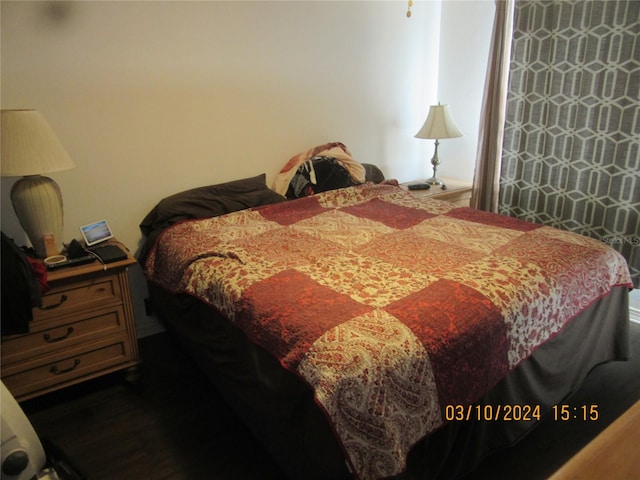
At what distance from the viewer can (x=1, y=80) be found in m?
1.98

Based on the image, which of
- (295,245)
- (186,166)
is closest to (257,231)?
(295,245)

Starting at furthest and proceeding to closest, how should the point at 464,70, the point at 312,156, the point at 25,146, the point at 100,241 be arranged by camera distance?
the point at 464,70 < the point at 312,156 < the point at 100,241 < the point at 25,146

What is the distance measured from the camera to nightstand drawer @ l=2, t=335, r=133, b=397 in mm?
1821

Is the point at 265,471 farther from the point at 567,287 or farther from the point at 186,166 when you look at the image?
the point at 186,166

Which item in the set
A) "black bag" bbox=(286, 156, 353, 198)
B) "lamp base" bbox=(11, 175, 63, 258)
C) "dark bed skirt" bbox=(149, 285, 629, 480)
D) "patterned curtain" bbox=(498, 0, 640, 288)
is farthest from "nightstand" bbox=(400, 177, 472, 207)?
"lamp base" bbox=(11, 175, 63, 258)

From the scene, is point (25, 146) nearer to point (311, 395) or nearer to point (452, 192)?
point (311, 395)

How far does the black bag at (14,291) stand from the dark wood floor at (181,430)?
1.75ft

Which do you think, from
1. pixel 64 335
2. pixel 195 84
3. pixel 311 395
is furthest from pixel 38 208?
pixel 311 395

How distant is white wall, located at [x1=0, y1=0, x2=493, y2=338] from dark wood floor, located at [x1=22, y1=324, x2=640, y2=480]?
641 millimetres

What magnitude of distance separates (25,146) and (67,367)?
93 centimetres

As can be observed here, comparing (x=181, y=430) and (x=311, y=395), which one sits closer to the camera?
(x=311, y=395)

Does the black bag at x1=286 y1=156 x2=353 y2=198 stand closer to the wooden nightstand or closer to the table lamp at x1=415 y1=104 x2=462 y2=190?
the table lamp at x1=415 y1=104 x2=462 y2=190

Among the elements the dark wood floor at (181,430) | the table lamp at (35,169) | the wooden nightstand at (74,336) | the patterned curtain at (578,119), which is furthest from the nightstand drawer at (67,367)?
the patterned curtain at (578,119)

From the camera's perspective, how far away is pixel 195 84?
250 cm
